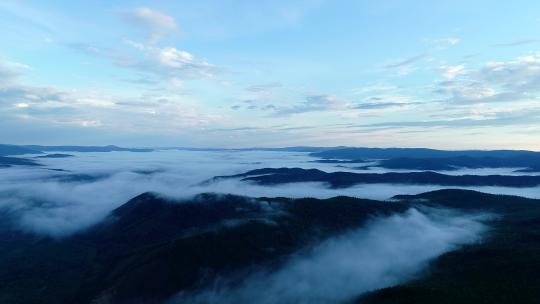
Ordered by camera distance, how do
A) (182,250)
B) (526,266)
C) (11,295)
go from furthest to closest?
(182,250) → (11,295) → (526,266)

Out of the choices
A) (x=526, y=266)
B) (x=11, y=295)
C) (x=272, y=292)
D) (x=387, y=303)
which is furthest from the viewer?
(x=11, y=295)

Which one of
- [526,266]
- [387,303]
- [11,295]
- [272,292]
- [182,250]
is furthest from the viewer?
[182,250]

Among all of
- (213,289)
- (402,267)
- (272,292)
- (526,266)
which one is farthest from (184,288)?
(526,266)

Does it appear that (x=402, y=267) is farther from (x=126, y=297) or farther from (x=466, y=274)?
(x=126, y=297)

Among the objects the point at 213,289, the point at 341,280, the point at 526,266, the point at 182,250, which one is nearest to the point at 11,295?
the point at 182,250

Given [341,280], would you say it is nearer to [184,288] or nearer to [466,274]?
[466,274]

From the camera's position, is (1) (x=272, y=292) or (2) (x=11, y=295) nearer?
(1) (x=272, y=292)

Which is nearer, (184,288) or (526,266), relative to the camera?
(526,266)

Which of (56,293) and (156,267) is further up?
(156,267)

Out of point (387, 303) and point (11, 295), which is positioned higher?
point (387, 303)
